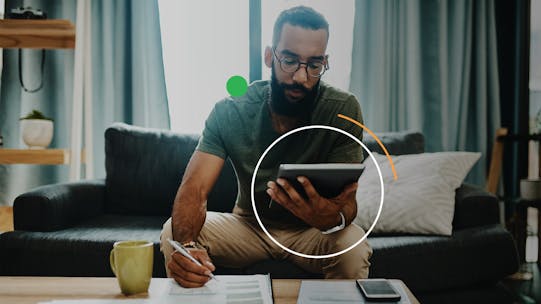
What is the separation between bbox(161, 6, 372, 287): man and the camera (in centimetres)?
110

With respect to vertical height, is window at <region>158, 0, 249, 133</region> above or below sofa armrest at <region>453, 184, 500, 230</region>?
above

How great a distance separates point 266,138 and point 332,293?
1.61 ft

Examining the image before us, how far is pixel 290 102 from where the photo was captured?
3.83 ft

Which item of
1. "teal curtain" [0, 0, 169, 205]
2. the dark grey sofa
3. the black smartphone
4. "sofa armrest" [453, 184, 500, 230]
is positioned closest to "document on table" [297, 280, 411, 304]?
the black smartphone

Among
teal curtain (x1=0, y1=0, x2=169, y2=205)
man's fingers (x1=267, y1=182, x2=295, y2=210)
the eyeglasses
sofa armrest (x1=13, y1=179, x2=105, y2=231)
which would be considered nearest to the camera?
man's fingers (x1=267, y1=182, x2=295, y2=210)

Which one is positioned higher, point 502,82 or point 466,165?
point 502,82

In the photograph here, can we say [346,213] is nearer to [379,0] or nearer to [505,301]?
[505,301]

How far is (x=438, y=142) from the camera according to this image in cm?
252

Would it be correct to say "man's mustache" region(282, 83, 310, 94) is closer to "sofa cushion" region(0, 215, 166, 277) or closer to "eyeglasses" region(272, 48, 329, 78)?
"eyeglasses" region(272, 48, 329, 78)

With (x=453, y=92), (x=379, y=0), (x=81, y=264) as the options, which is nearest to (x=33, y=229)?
(x=81, y=264)

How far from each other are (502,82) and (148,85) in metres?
1.99

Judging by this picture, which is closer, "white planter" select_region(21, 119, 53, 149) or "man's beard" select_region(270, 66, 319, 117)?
"man's beard" select_region(270, 66, 319, 117)

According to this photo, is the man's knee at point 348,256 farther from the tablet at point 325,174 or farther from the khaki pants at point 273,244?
the tablet at point 325,174

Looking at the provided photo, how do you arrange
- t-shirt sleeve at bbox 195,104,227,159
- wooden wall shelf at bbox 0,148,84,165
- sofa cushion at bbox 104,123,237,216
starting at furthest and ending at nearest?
wooden wall shelf at bbox 0,148,84,165, sofa cushion at bbox 104,123,237,216, t-shirt sleeve at bbox 195,104,227,159
